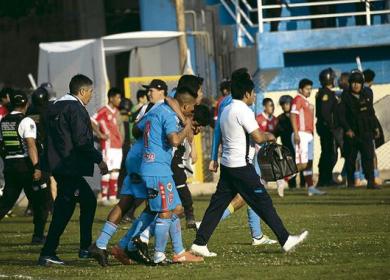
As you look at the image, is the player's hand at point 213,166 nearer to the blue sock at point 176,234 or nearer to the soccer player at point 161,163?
the blue sock at point 176,234

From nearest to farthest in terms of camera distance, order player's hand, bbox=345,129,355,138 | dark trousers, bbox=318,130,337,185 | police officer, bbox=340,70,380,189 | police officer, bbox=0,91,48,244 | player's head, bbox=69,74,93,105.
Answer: player's head, bbox=69,74,93,105, police officer, bbox=0,91,48,244, police officer, bbox=340,70,380,189, player's hand, bbox=345,129,355,138, dark trousers, bbox=318,130,337,185

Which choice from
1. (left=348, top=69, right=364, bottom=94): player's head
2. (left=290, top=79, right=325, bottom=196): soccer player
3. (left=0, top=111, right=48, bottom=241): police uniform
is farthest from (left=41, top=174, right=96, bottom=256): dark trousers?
(left=348, top=69, right=364, bottom=94): player's head

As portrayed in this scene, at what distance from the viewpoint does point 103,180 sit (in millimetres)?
24484

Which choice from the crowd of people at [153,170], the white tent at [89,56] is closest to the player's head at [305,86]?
the white tent at [89,56]

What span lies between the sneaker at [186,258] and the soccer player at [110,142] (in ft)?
34.2

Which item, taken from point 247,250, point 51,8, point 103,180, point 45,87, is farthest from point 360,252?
point 51,8

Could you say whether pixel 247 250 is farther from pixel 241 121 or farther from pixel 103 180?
pixel 103 180

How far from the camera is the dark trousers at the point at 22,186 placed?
17547 mm

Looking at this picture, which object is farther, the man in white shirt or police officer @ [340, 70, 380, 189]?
police officer @ [340, 70, 380, 189]

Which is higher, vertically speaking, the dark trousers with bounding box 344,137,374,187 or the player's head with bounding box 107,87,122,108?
A: the player's head with bounding box 107,87,122,108

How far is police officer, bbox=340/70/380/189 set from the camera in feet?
78.9

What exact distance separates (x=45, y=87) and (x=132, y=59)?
7.91m

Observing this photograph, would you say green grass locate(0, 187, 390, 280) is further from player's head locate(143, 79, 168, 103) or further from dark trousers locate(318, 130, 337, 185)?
dark trousers locate(318, 130, 337, 185)

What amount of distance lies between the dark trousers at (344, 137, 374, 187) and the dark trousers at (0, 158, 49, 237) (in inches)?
310
